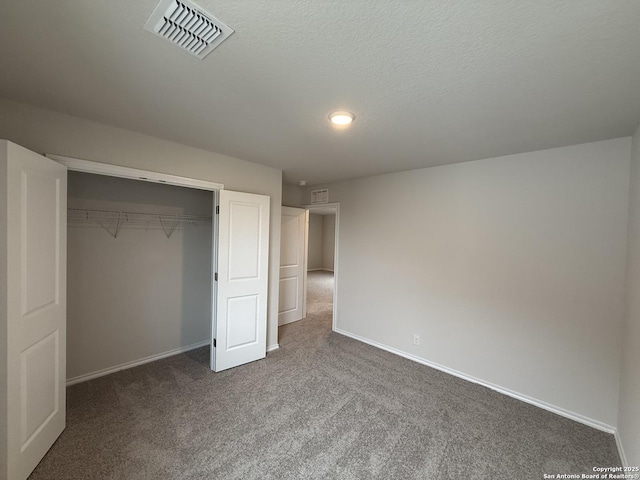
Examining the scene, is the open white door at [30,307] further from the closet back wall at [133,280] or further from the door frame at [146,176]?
the closet back wall at [133,280]

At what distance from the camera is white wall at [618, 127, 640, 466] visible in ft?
5.66

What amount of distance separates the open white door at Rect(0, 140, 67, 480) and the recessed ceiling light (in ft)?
6.27

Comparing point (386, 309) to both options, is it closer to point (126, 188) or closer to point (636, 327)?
point (636, 327)

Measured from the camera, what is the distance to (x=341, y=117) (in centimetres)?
194

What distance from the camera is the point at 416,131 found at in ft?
7.13

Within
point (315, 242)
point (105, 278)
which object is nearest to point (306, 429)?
point (105, 278)

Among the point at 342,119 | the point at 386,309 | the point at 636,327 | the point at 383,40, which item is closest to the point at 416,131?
the point at 342,119

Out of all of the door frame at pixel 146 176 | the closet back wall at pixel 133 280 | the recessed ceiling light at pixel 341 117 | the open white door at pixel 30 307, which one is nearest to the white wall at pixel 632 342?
the recessed ceiling light at pixel 341 117

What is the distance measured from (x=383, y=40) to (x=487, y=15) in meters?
0.41

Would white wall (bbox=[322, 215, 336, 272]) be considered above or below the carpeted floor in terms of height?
above

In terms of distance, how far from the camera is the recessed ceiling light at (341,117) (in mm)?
1891

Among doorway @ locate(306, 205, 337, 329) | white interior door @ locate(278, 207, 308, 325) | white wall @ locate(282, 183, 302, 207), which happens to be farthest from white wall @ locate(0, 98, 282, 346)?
doorway @ locate(306, 205, 337, 329)

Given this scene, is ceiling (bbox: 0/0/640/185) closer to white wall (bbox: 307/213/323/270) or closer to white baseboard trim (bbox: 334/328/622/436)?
white baseboard trim (bbox: 334/328/622/436)

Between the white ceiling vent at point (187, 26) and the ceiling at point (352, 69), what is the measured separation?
0.14 feet
